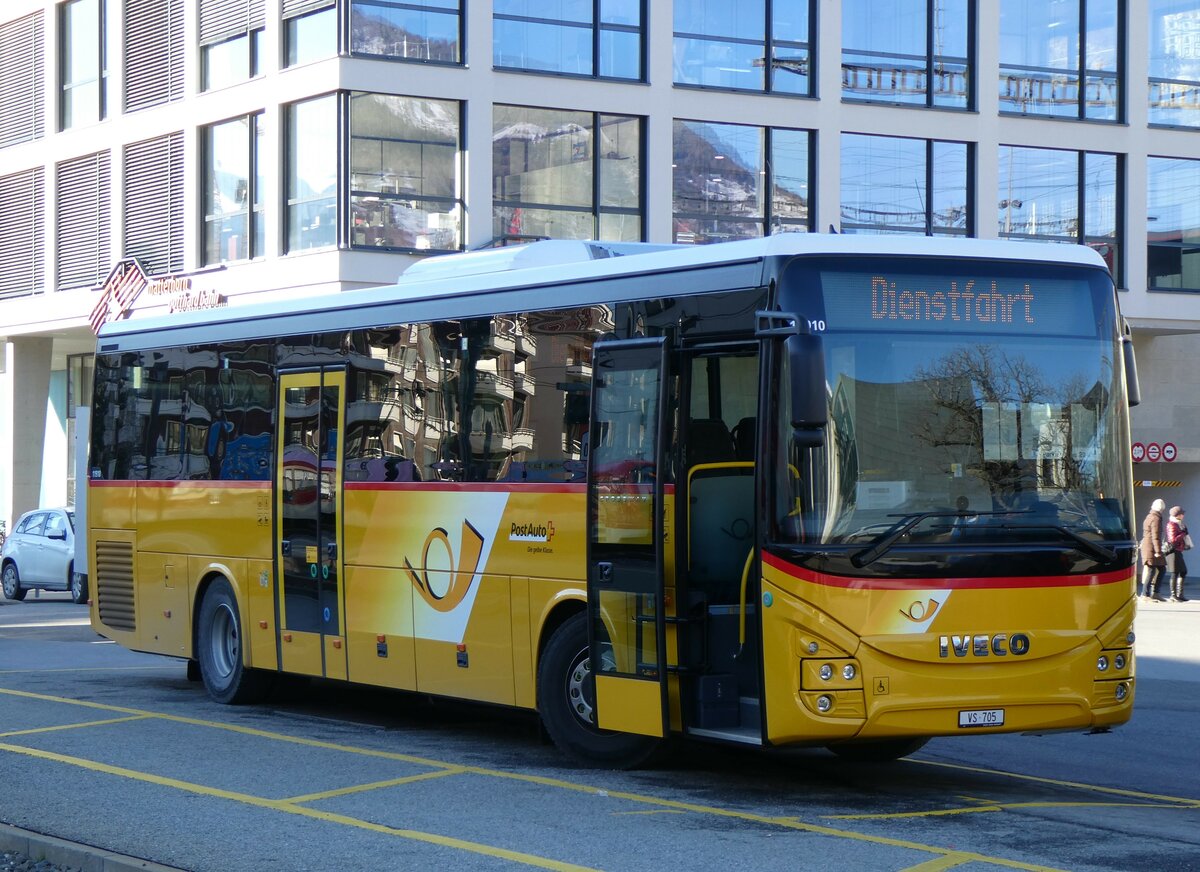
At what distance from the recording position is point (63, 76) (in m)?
39.2

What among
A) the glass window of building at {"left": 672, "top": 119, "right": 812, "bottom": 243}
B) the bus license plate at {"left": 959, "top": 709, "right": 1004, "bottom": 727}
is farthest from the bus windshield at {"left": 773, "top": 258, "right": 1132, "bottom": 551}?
the glass window of building at {"left": 672, "top": 119, "right": 812, "bottom": 243}

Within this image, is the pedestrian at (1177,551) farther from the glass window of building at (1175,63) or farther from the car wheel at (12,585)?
the car wheel at (12,585)

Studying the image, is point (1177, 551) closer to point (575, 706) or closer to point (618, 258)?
point (575, 706)


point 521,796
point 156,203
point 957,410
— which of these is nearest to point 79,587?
point 156,203

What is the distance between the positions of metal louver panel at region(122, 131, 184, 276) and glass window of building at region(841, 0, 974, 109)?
1314cm

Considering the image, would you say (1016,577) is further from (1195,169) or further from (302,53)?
(1195,169)

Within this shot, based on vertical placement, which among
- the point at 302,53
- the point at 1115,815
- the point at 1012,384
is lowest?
the point at 1115,815

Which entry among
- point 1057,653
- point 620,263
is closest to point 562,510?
Answer: point 620,263

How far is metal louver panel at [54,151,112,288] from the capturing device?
37.8m

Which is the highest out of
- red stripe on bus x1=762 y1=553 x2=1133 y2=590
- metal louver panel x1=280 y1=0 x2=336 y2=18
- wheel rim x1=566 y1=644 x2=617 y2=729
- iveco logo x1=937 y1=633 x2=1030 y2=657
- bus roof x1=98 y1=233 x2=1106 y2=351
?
metal louver panel x1=280 y1=0 x2=336 y2=18

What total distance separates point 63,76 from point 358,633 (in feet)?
97.0

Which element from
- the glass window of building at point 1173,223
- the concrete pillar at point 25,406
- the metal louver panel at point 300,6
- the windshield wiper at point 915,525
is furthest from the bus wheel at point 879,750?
the concrete pillar at point 25,406

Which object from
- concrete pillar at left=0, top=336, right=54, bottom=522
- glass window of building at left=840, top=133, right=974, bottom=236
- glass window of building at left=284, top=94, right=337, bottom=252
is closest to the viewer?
glass window of building at left=284, top=94, right=337, bottom=252

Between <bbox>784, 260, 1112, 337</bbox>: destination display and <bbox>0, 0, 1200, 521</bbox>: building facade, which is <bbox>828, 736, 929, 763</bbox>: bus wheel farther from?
<bbox>0, 0, 1200, 521</bbox>: building facade
